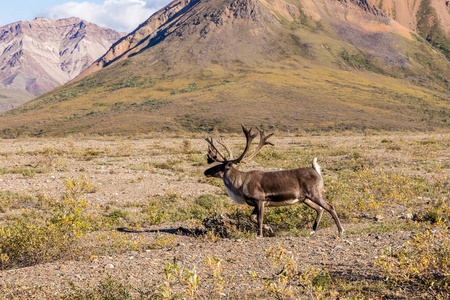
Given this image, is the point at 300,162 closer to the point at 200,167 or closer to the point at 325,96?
the point at 200,167

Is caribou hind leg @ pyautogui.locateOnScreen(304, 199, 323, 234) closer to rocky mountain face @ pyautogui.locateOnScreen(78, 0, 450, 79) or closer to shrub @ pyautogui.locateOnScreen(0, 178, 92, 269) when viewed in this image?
shrub @ pyautogui.locateOnScreen(0, 178, 92, 269)

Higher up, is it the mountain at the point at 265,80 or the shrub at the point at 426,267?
the mountain at the point at 265,80

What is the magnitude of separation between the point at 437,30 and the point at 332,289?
230 m

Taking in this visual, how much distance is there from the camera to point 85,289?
607cm

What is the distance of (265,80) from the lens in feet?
333

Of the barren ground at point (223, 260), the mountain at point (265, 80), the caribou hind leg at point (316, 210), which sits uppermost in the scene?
the mountain at point (265, 80)

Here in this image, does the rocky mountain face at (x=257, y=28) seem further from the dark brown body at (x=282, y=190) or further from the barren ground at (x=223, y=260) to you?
the barren ground at (x=223, y=260)

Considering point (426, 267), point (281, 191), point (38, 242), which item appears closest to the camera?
point (426, 267)

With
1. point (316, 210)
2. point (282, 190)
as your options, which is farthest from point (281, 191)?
point (316, 210)

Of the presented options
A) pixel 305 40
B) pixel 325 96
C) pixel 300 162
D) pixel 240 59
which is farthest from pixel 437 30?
pixel 300 162

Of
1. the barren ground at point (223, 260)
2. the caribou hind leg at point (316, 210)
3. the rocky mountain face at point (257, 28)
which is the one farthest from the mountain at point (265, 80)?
the caribou hind leg at point (316, 210)

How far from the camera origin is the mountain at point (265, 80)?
242ft

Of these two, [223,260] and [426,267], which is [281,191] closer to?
[223,260]

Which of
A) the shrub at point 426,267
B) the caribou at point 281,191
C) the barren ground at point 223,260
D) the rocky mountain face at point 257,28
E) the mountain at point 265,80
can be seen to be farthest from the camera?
the rocky mountain face at point 257,28
